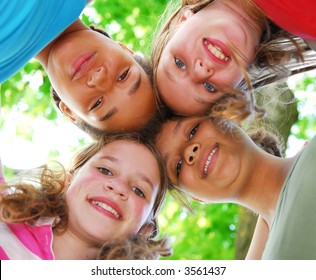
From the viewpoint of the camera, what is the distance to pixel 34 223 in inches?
48.5

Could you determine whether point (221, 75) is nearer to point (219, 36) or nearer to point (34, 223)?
point (219, 36)

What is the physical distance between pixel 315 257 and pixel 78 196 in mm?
479

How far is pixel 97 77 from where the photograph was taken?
4.41 feet

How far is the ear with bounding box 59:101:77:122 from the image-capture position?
147 centimetres

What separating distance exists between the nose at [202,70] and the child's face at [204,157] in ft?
0.37

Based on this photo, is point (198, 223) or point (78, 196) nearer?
point (78, 196)

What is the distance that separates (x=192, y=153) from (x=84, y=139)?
17.9 inches

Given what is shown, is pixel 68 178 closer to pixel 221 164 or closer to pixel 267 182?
pixel 221 164

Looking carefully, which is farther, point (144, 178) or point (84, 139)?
point (84, 139)

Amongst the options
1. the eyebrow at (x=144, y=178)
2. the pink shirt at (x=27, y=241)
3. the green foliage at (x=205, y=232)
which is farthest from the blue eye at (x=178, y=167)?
the green foliage at (x=205, y=232)

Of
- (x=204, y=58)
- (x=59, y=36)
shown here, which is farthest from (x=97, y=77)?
(x=204, y=58)

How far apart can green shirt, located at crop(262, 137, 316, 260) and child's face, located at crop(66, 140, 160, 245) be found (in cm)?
28

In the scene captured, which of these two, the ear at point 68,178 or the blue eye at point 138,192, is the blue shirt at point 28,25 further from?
the blue eye at point 138,192

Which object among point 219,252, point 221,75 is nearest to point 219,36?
point 221,75
